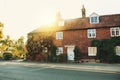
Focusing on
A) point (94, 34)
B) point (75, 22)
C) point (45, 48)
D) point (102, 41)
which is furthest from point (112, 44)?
point (45, 48)

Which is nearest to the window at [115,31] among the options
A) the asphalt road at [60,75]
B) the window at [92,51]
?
the window at [92,51]

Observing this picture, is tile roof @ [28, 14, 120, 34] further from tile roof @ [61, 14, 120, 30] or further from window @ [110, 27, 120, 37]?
window @ [110, 27, 120, 37]

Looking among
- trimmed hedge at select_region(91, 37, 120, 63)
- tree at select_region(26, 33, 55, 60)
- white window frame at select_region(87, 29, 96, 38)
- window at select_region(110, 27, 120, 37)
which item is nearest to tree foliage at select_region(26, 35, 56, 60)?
tree at select_region(26, 33, 55, 60)

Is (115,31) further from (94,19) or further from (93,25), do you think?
(94,19)

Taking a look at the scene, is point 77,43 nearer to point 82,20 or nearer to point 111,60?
point 82,20

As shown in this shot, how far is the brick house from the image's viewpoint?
3416 centimetres

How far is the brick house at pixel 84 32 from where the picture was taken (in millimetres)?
34156

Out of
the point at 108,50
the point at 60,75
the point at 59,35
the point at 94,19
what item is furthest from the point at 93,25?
the point at 60,75

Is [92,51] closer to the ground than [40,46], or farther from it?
closer to the ground

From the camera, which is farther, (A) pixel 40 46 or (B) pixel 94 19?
(A) pixel 40 46

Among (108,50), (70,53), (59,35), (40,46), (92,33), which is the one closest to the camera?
(108,50)

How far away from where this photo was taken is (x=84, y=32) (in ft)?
118

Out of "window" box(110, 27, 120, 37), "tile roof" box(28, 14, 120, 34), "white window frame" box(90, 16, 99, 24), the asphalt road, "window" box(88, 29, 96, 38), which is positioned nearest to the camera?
the asphalt road

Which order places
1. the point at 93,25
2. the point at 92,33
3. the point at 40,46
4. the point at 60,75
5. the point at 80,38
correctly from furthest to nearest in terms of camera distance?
the point at 40,46 < the point at 80,38 < the point at 93,25 < the point at 92,33 < the point at 60,75
